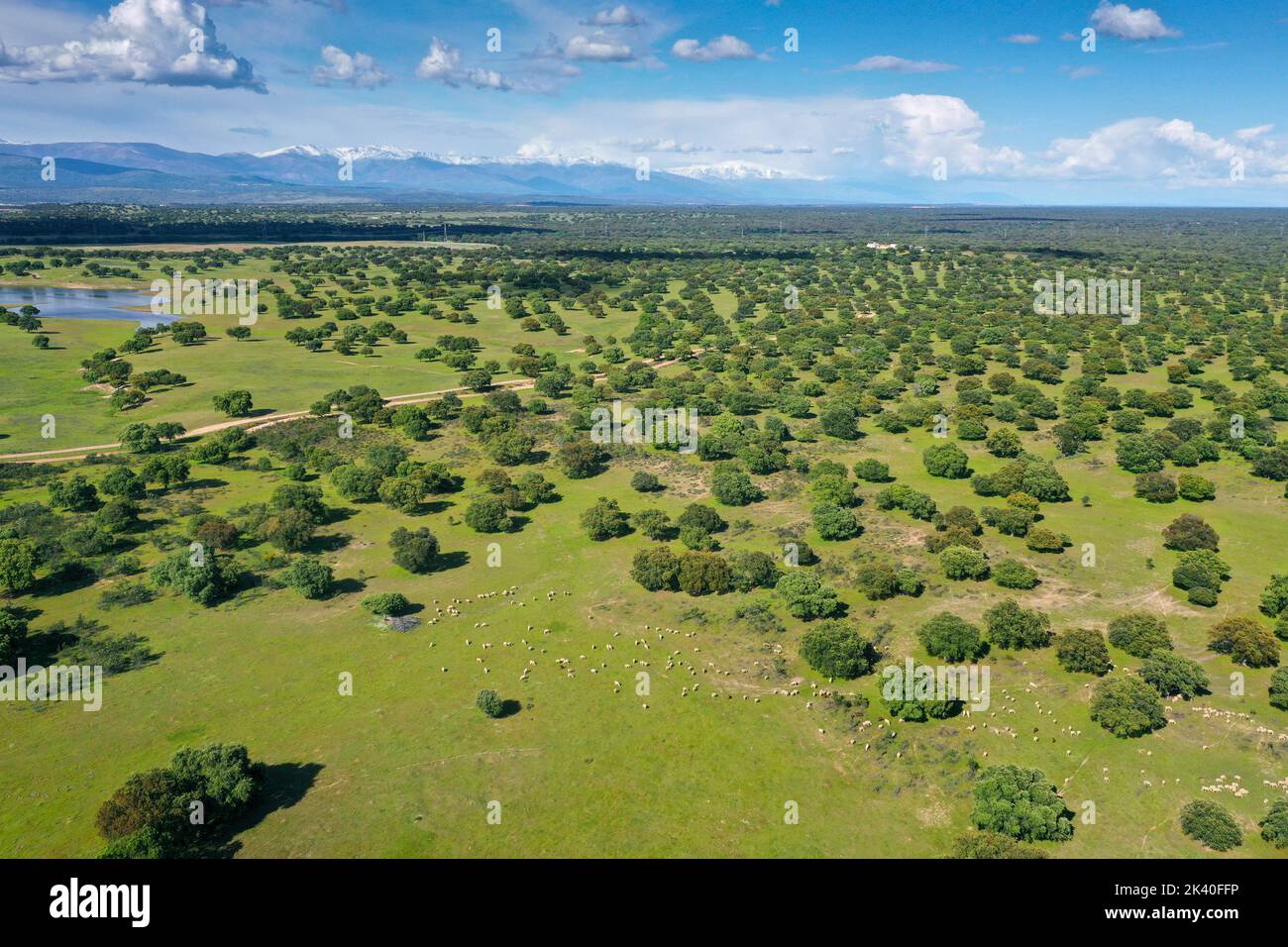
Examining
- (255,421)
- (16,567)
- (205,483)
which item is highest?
(255,421)

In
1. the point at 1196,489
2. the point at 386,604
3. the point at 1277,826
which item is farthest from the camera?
the point at 1196,489

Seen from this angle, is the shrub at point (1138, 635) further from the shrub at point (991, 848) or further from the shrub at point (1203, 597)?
the shrub at point (991, 848)

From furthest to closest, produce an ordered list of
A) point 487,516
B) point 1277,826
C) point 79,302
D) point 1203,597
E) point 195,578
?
point 79,302 < point 487,516 < point 1203,597 < point 195,578 < point 1277,826

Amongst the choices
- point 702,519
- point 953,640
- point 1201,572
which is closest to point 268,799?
point 702,519

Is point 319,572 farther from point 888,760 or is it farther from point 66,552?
point 888,760

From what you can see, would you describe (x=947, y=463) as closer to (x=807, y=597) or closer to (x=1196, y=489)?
(x=1196, y=489)

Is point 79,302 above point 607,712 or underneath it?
above
